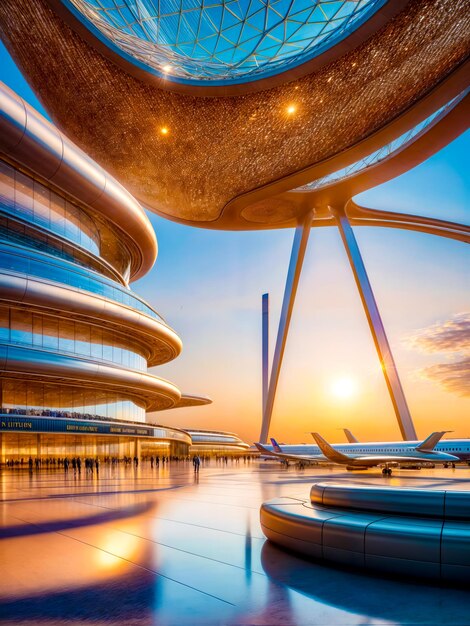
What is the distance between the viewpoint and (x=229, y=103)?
2761 centimetres

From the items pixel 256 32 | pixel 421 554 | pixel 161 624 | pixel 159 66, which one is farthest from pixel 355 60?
pixel 161 624

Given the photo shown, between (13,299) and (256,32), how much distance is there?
868 inches

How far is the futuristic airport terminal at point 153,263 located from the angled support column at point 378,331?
25 cm

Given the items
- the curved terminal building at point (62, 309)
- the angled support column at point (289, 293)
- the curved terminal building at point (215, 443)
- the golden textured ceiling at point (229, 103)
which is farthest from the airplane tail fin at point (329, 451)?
the curved terminal building at point (215, 443)

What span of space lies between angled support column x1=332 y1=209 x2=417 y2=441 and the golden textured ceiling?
16.4 m

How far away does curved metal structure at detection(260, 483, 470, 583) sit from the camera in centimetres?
637

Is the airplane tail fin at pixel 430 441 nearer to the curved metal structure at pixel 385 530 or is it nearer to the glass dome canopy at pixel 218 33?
the glass dome canopy at pixel 218 33

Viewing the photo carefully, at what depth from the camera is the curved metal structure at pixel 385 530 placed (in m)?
6.37

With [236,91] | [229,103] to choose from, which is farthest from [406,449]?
[236,91]

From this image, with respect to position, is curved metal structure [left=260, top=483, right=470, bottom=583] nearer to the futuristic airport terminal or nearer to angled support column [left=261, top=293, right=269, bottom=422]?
the futuristic airport terminal

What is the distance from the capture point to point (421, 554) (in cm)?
647

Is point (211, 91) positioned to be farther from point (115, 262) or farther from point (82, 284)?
point (115, 262)

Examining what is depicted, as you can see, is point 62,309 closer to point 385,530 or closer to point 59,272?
point 59,272

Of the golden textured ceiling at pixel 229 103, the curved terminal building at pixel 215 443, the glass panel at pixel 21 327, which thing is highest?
the golden textured ceiling at pixel 229 103
